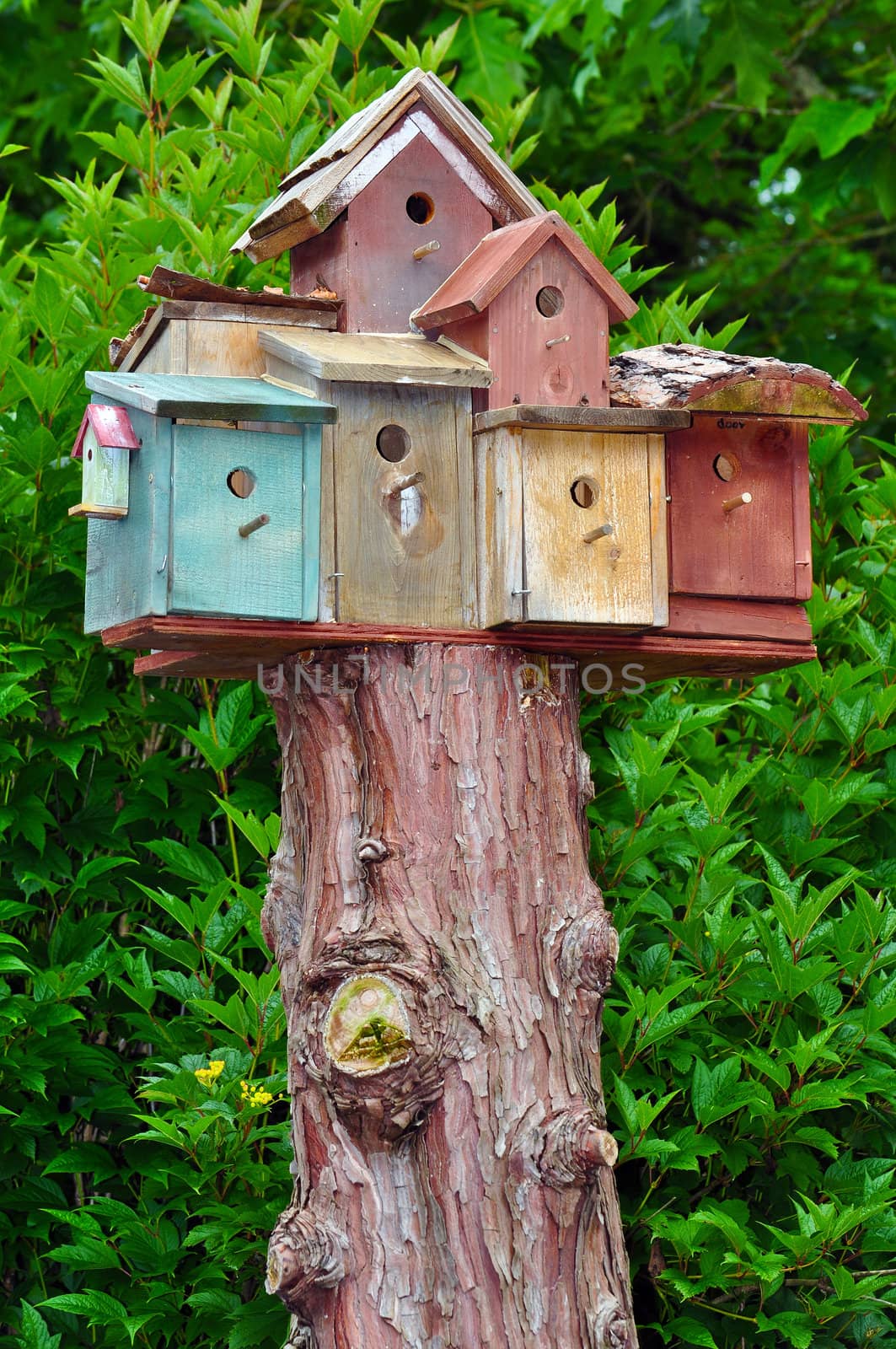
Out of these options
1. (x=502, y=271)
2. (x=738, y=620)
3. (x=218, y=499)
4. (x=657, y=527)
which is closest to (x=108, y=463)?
(x=218, y=499)

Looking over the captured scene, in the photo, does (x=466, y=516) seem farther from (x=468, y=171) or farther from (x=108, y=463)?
(x=468, y=171)

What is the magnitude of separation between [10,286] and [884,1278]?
10.3 feet

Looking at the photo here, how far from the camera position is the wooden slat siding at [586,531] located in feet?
8.72

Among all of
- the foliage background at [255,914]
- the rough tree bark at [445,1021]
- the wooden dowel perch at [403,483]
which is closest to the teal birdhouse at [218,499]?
the wooden dowel perch at [403,483]

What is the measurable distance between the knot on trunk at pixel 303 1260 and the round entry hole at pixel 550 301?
5.03 ft

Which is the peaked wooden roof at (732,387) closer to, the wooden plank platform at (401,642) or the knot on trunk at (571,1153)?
the wooden plank platform at (401,642)

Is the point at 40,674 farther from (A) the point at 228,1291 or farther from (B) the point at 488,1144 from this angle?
(B) the point at 488,1144

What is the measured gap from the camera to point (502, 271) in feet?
8.73

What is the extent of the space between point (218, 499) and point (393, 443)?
353 millimetres

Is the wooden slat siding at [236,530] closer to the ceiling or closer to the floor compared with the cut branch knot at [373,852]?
closer to the ceiling

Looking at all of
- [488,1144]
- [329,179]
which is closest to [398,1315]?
[488,1144]

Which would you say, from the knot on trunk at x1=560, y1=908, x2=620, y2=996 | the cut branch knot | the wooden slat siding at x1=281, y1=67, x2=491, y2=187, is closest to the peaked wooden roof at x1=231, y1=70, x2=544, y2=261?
the wooden slat siding at x1=281, y1=67, x2=491, y2=187

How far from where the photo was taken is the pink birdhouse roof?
2.50 m

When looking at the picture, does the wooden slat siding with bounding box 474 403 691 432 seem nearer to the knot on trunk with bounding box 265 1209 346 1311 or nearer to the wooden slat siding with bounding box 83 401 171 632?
the wooden slat siding with bounding box 83 401 171 632
